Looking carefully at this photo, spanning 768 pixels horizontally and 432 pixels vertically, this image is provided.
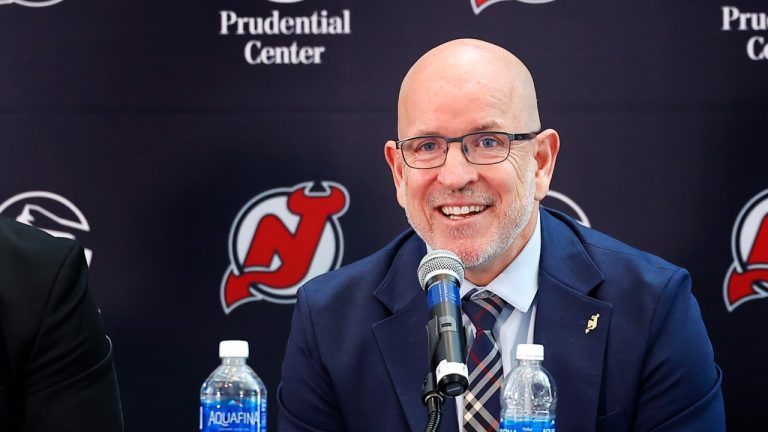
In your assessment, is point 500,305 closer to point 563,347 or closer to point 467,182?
point 563,347

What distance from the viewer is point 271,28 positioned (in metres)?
3.47

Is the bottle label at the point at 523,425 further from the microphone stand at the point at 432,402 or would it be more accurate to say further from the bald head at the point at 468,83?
the bald head at the point at 468,83

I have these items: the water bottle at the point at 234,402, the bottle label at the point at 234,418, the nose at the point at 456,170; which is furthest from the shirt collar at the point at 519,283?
the bottle label at the point at 234,418

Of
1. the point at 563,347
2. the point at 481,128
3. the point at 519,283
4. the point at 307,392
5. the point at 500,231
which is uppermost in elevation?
the point at 481,128

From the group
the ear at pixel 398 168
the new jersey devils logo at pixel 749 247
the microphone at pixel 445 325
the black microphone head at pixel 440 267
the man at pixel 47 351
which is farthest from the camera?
the new jersey devils logo at pixel 749 247

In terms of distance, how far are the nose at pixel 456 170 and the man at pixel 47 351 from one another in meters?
Answer: 0.76

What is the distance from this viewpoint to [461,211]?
2498 millimetres

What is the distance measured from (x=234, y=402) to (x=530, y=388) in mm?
553

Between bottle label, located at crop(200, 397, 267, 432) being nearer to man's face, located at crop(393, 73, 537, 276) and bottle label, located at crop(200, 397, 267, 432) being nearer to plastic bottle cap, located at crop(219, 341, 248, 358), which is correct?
plastic bottle cap, located at crop(219, 341, 248, 358)

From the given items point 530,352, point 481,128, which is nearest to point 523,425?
point 530,352

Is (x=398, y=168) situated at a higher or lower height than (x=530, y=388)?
higher

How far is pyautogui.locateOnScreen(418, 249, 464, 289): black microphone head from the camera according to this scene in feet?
6.13

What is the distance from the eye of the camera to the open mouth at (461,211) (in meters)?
2.49

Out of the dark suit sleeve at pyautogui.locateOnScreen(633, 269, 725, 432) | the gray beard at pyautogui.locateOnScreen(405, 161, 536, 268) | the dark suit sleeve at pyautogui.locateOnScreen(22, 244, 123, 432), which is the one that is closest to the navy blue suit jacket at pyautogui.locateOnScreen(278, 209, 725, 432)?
the dark suit sleeve at pyautogui.locateOnScreen(633, 269, 725, 432)
